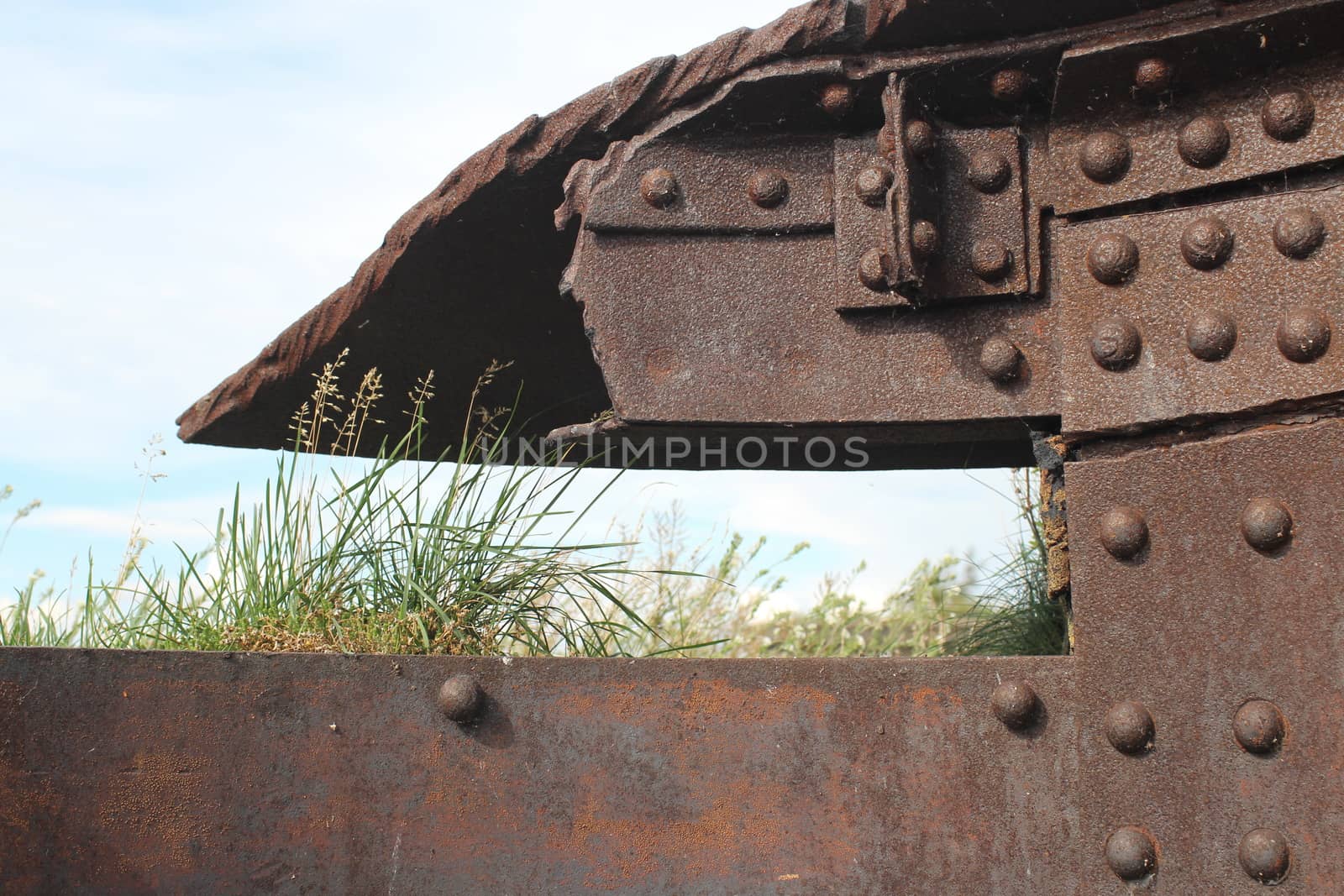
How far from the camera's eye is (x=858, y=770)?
5.88 ft

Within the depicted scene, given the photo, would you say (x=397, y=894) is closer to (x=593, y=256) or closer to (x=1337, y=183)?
(x=593, y=256)

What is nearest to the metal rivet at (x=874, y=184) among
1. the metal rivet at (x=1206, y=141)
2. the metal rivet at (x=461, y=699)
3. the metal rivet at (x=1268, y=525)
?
the metal rivet at (x=1206, y=141)

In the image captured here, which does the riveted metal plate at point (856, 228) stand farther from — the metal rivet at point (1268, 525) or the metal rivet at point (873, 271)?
the metal rivet at point (1268, 525)

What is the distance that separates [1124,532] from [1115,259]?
42cm

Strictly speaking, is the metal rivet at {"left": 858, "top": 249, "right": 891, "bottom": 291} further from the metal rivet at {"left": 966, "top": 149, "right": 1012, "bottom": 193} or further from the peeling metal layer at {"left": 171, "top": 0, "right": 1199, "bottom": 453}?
the peeling metal layer at {"left": 171, "top": 0, "right": 1199, "bottom": 453}

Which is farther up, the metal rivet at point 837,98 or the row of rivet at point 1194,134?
the metal rivet at point 837,98

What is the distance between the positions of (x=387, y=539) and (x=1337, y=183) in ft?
6.60

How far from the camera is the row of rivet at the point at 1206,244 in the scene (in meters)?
1.69

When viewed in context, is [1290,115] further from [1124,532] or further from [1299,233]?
[1124,532]

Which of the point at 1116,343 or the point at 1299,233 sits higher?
the point at 1299,233

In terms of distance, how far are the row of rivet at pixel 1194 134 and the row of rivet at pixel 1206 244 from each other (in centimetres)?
10

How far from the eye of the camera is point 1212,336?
5.65 ft

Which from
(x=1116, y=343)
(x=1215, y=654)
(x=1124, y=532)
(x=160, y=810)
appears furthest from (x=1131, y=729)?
(x=160, y=810)

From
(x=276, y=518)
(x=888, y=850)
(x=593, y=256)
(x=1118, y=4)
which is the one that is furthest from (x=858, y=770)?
(x=276, y=518)
